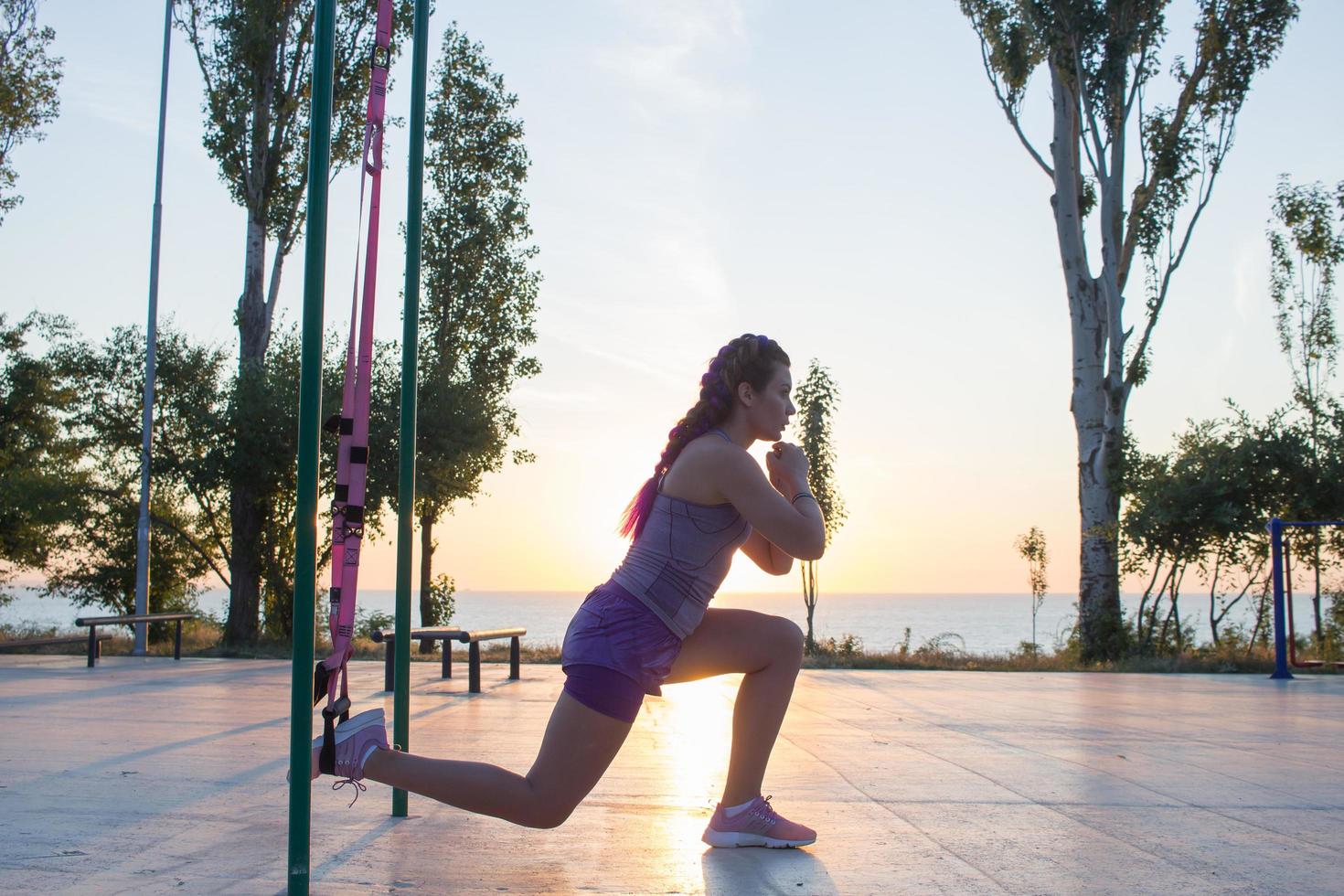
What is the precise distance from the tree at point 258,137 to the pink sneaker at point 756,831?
1608cm

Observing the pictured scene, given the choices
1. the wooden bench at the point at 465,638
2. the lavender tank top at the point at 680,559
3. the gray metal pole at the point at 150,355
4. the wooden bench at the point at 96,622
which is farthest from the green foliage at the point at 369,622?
the lavender tank top at the point at 680,559

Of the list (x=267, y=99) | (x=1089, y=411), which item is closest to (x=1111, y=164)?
(x=1089, y=411)

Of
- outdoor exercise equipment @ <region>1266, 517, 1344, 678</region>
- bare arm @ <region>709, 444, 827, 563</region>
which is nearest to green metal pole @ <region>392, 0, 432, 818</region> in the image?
bare arm @ <region>709, 444, 827, 563</region>

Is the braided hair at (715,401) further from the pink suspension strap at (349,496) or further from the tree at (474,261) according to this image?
the tree at (474,261)

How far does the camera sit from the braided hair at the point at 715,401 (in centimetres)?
358

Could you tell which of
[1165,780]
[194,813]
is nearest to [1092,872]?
[1165,780]

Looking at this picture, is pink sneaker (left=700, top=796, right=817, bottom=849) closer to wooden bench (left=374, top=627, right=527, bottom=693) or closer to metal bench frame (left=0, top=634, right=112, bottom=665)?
wooden bench (left=374, top=627, right=527, bottom=693)

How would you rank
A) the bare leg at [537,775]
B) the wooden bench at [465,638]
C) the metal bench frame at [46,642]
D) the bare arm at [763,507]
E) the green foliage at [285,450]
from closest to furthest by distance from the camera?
the bare leg at [537,775]
the bare arm at [763,507]
the wooden bench at [465,638]
the metal bench frame at [46,642]
the green foliage at [285,450]

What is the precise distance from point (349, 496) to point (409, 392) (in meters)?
1.07

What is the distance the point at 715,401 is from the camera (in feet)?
11.8

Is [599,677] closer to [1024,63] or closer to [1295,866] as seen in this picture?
[1295,866]

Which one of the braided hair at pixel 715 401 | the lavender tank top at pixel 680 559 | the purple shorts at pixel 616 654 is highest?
the braided hair at pixel 715 401

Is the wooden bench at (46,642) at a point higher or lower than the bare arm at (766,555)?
lower

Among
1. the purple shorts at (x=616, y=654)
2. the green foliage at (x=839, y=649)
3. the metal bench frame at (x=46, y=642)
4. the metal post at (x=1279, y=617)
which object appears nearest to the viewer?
the purple shorts at (x=616, y=654)
